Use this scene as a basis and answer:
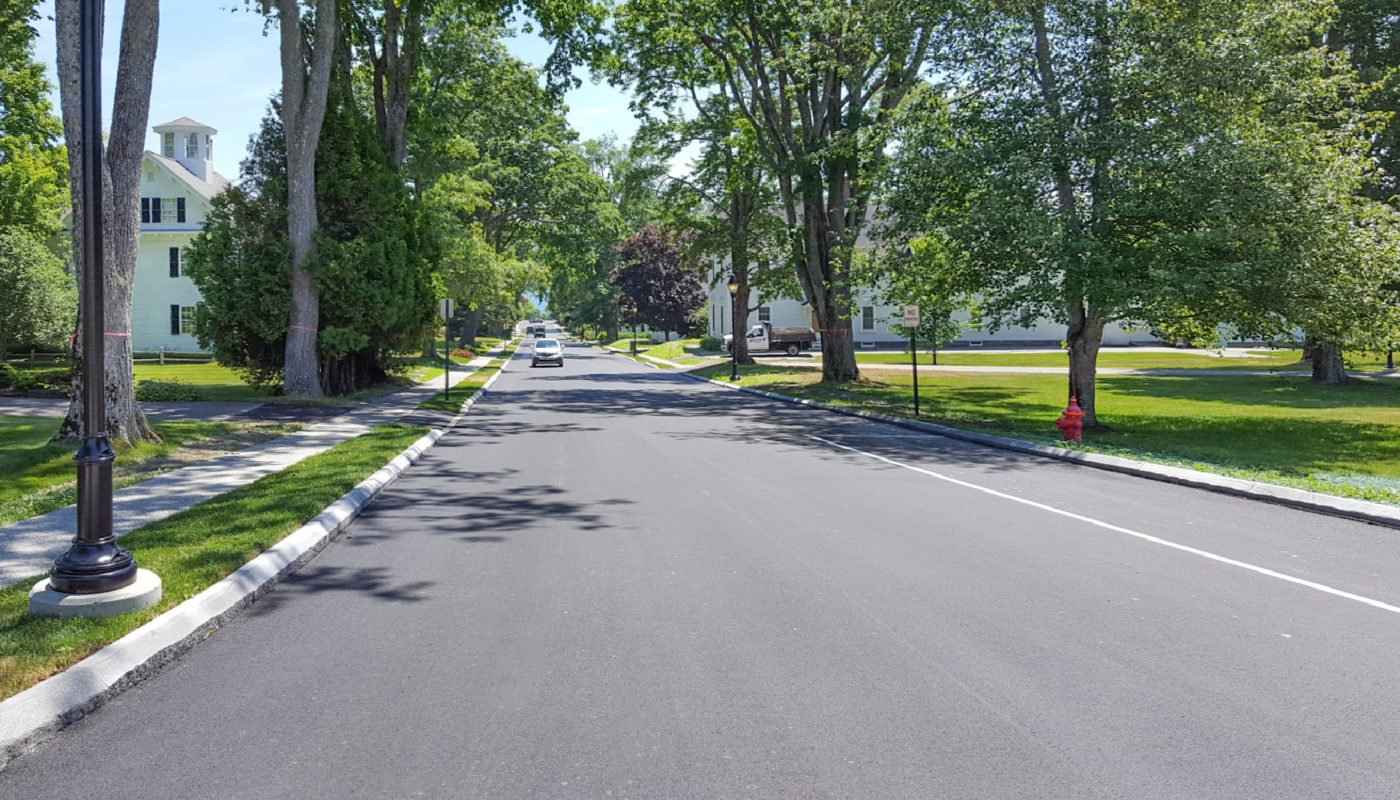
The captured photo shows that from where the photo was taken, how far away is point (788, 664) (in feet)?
17.2

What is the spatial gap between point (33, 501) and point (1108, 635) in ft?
33.1

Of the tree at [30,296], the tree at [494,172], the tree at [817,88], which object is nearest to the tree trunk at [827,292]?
the tree at [817,88]

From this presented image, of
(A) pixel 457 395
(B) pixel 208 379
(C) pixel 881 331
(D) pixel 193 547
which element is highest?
(C) pixel 881 331

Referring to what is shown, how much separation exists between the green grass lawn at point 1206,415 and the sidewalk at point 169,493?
12.2 meters

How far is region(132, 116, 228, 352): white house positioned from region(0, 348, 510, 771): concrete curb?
142 feet

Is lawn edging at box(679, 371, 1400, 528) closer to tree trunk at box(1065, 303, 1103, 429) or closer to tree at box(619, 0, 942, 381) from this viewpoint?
tree trunk at box(1065, 303, 1103, 429)

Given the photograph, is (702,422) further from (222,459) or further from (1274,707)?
(1274,707)

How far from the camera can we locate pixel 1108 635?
5.79 m

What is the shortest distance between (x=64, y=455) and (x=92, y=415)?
7.77 meters

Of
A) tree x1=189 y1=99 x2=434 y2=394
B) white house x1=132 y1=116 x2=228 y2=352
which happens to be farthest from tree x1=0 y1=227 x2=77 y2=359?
tree x1=189 y1=99 x2=434 y2=394

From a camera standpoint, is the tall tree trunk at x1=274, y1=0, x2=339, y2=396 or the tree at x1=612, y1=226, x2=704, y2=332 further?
the tree at x1=612, y1=226, x2=704, y2=332

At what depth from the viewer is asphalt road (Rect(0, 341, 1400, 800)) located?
3.94 meters

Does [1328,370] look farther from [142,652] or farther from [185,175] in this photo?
[185,175]

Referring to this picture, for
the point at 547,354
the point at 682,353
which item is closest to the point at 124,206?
the point at 547,354
